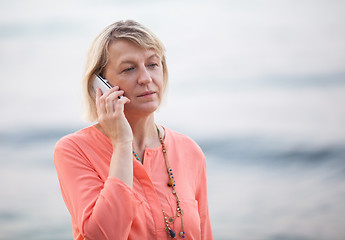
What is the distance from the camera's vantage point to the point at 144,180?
1.72m

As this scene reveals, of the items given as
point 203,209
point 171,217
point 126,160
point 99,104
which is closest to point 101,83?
point 99,104

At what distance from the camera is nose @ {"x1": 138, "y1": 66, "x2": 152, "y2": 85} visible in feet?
5.59

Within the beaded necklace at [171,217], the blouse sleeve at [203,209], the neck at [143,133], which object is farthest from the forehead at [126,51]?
the blouse sleeve at [203,209]

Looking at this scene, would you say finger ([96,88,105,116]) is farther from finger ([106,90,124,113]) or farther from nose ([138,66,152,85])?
nose ([138,66,152,85])

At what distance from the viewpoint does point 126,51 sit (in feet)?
5.61

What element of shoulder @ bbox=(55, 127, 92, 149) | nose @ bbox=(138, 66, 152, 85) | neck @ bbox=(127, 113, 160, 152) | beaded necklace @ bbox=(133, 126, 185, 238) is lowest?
beaded necklace @ bbox=(133, 126, 185, 238)

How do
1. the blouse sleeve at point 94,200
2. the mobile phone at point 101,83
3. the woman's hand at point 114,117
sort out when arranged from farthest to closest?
the mobile phone at point 101,83, the woman's hand at point 114,117, the blouse sleeve at point 94,200

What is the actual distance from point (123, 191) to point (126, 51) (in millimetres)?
544

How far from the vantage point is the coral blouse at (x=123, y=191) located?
1493 millimetres

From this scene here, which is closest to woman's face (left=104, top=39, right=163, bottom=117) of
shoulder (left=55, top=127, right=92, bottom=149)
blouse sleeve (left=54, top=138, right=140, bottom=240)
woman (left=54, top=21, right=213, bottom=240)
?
woman (left=54, top=21, right=213, bottom=240)

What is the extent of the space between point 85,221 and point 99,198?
0.29 ft

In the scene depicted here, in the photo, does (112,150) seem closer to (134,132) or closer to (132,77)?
(134,132)

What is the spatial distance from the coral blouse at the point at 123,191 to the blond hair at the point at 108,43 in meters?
0.21

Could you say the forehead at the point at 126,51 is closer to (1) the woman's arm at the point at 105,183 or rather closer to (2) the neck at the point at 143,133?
(1) the woman's arm at the point at 105,183
